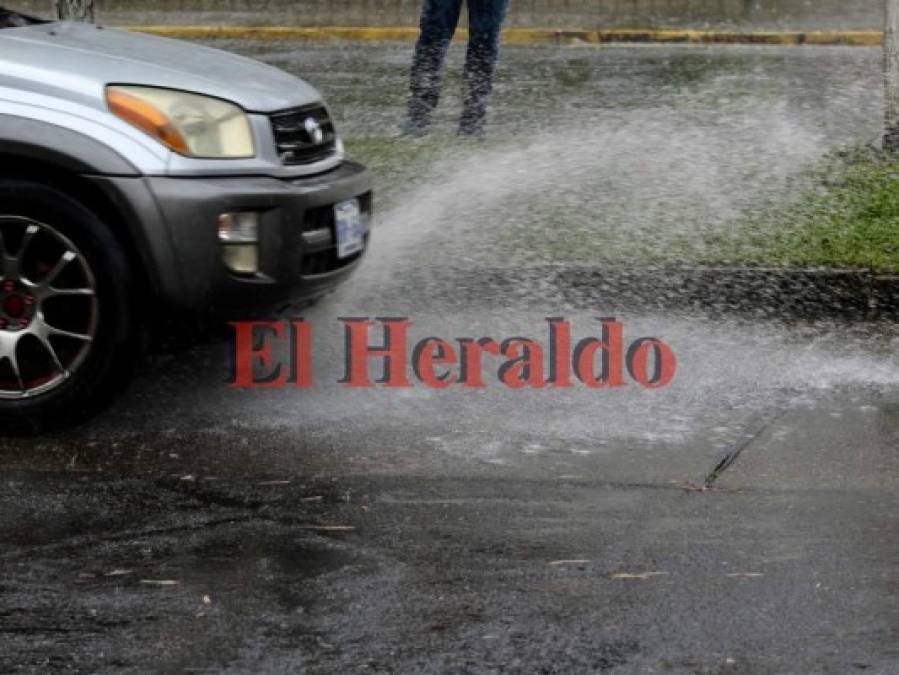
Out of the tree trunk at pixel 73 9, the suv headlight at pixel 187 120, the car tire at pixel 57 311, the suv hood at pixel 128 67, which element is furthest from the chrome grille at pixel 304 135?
the tree trunk at pixel 73 9

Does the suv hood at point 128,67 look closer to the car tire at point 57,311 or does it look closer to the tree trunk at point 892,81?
the car tire at point 57,311

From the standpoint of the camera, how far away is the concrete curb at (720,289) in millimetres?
7449

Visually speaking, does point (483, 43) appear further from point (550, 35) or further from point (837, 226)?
point (550, 35)

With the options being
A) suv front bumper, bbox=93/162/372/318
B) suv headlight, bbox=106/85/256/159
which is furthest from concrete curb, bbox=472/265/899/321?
suv headlight, bbox=106/85/256/159

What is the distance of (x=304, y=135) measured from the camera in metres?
6.20

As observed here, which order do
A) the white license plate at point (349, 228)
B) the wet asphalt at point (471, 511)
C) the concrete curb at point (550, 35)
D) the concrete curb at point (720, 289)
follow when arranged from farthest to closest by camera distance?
1. the concrete curb at point (550, 35)
2. the concrete curb at point (720, 289)
3. the white license plate at point (349, 228)
4. the wet asphalt at point (471, 511)

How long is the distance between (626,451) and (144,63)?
191 cm

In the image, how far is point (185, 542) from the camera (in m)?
4.84

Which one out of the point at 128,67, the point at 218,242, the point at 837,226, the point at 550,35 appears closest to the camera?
the point at 218,242

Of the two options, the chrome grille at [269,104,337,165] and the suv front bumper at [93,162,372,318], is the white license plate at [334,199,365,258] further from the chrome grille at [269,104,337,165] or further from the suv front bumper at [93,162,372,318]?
the chrome grille at [269,104,337,165]

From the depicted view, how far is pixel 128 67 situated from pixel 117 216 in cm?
48

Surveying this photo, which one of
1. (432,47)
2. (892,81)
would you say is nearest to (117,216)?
(892,81)

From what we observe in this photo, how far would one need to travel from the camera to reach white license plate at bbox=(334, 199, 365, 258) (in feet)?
20.2

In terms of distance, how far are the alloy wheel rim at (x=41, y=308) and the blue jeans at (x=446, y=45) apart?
513 centimetres
